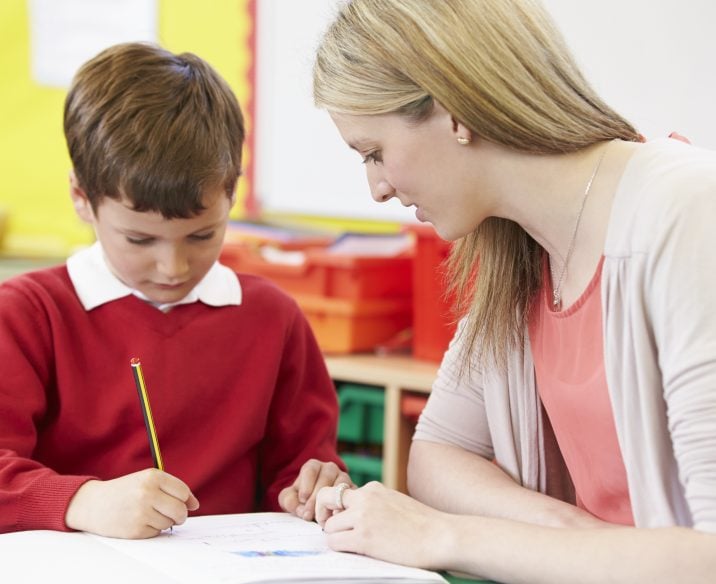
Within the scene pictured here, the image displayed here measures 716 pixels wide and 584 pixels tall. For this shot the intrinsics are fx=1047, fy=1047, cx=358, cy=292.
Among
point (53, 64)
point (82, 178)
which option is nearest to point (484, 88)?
point (82, 178)

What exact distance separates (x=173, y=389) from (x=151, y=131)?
334 mm

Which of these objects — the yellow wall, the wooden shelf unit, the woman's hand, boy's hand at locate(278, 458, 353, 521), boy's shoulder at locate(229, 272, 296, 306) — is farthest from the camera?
the yellow wall

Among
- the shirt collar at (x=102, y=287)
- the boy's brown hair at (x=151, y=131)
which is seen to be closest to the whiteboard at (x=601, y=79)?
the boy's brown hair at (x=151, y=131)

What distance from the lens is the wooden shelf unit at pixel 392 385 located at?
2.23m

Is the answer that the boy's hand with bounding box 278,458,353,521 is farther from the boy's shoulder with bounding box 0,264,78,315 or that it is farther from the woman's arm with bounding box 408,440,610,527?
the boy's shoulder with bounding box 0,264,78,315

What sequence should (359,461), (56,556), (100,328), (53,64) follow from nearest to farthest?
(56,556)
(100,328)
(359,461)
(53,64)

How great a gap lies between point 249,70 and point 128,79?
1745mm

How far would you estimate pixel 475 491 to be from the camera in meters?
1.21

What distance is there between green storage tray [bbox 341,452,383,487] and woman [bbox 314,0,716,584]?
3.59 feet

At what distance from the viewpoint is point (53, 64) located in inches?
137

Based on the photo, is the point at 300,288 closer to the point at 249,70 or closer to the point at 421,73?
the point at 249,70

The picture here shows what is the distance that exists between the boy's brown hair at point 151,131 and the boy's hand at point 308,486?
356mm

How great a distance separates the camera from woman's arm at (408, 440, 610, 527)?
112 cm

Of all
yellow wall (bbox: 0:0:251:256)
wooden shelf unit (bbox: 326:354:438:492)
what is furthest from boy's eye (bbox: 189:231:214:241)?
yellow wall (bbox: 0:0:251:256)
